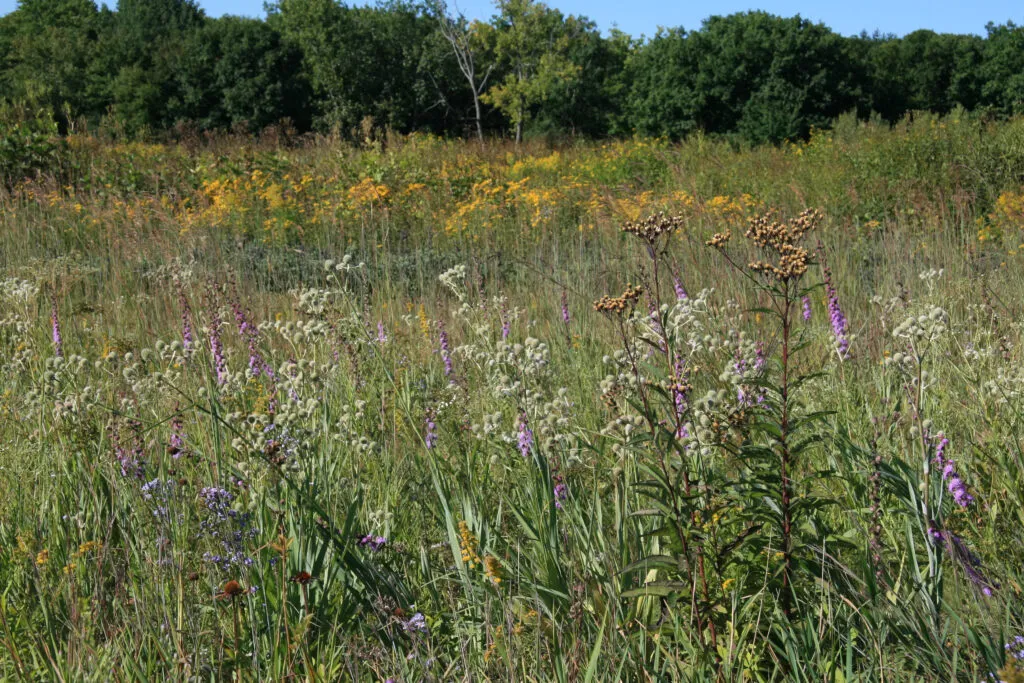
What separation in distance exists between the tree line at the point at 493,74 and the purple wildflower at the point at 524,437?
92.0ft

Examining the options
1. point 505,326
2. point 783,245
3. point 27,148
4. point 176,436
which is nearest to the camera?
point 783,245

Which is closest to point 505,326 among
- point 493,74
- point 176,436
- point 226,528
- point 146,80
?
point 176,436

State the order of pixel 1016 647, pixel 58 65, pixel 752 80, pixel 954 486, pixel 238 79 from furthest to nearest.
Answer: pixel 58 65
pixel 238 79
pixel 752 80
pixel 954 486
pixel 1016 647

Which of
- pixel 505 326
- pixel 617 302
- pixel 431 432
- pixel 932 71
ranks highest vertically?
pixel 932 71

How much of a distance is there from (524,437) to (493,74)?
3890 cm

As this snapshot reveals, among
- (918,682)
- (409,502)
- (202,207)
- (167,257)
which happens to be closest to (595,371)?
(409,502)

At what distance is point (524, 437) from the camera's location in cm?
253

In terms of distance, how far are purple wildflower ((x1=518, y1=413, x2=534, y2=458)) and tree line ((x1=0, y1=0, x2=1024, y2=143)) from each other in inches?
1104

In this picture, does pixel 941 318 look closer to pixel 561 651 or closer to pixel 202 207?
pixel 561 651

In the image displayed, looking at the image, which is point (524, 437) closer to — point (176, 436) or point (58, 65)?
point (176, 436)

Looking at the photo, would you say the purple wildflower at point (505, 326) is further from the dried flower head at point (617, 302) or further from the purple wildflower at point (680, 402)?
the dried flower head at point (617, 302)

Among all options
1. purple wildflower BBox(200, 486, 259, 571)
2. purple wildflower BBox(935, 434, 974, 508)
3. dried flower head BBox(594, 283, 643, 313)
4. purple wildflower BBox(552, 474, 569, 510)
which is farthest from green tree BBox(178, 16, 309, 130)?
purple wildflower BBox(935, 434, 974, 508)

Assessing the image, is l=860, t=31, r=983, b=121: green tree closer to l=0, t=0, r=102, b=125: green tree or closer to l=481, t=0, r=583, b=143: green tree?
l=481, t=0, r=583, b=143: green tree

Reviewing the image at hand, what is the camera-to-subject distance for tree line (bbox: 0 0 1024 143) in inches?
1194
